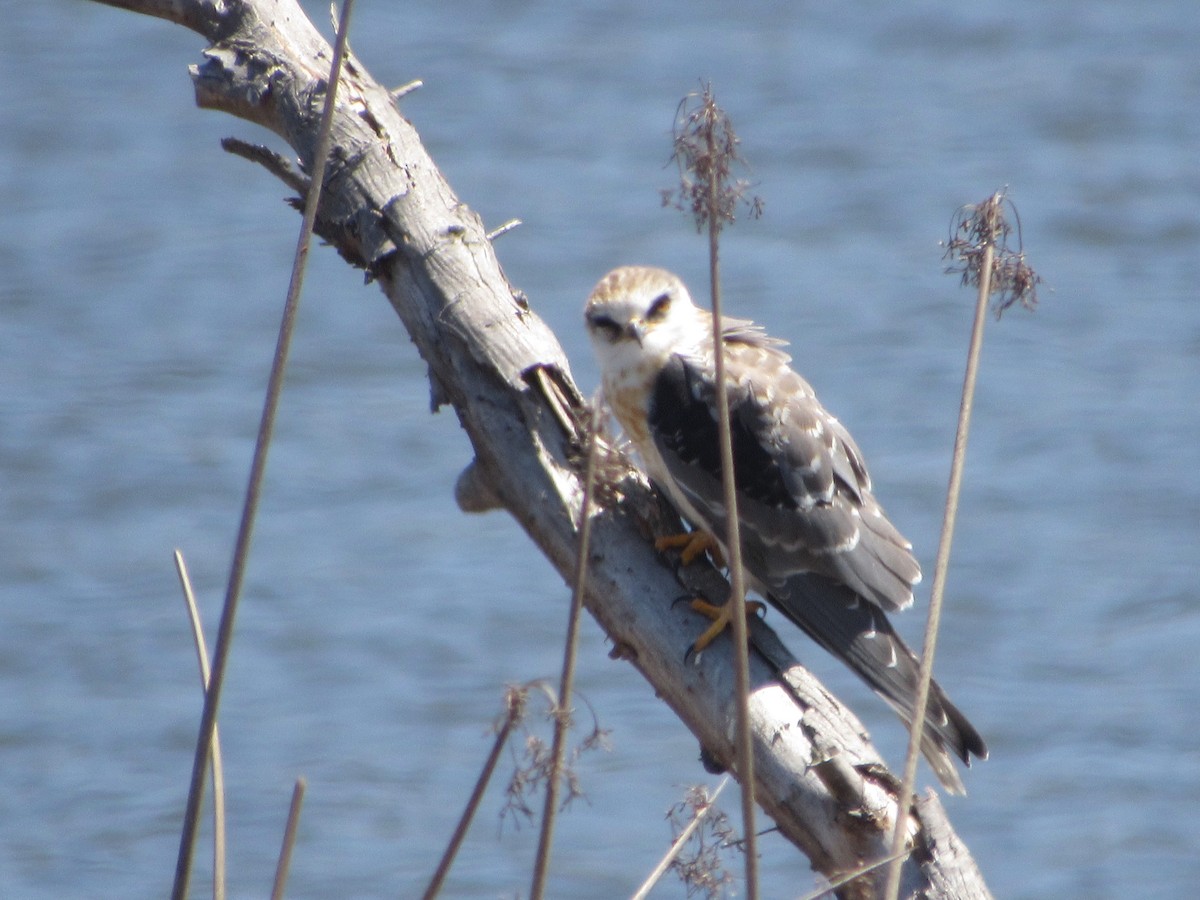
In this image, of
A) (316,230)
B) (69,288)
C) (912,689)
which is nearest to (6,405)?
(69,288)

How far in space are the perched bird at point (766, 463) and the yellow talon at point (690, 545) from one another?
0.11 meters

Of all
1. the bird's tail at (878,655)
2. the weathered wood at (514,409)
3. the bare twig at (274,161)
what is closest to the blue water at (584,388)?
the bird's tail at (878,655)

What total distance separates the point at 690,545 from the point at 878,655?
558 mm

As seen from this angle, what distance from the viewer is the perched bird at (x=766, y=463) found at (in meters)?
4.41

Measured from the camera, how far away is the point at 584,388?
7.91 meters

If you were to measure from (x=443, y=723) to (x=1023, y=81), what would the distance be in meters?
6.43

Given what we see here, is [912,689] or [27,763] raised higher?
[27,763]

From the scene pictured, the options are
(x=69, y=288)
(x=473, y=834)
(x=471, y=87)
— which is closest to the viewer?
(x=473, y=834)

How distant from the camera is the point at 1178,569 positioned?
7.98 metres

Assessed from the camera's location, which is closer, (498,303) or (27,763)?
(498,303)

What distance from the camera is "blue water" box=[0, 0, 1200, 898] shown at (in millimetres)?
6859

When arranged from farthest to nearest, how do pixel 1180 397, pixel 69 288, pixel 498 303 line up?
pixel 69 288, pixel 1180 397, pixel 498 303

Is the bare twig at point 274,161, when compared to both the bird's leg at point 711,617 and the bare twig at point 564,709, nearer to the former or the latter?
the bird's leg at point 711,617

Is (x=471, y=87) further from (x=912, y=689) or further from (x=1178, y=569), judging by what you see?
(x=912, y=689)
